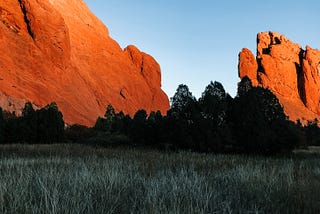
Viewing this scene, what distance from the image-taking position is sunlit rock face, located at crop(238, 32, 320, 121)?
146375 millimetres

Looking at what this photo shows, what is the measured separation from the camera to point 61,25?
91.9m

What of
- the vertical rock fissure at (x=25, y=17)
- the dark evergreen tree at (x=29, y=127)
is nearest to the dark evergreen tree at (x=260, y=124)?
the dark evergreen tree at (x=29, y=127)

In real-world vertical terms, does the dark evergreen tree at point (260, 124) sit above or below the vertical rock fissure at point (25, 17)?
below

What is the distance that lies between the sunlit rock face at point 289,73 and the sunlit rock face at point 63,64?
5997 cm

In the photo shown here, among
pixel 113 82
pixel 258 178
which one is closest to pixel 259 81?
pixel 113 82

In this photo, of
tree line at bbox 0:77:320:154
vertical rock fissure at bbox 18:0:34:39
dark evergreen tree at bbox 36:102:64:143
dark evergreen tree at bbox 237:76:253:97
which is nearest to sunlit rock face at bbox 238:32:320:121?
vertical rock fissure at bbox 18:0:34:39

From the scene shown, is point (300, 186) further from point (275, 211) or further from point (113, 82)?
point (113, 82)

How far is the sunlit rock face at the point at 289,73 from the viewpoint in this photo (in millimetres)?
146375

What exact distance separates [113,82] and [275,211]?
110 metres

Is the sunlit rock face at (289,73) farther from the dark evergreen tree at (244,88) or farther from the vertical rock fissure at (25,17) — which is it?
the dark evergreen tree at (244,88)

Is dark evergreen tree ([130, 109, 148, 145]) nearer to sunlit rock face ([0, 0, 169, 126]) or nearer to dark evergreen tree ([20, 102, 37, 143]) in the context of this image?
dark evergreen tree ([20, 102, 37, 143])

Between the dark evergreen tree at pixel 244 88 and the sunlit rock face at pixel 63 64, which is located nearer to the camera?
the dark evergreen tree at pixel 244 88

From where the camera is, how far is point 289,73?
149375 mm

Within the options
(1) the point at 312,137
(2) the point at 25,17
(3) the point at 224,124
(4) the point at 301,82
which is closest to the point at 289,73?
(4) the point at 301,82
